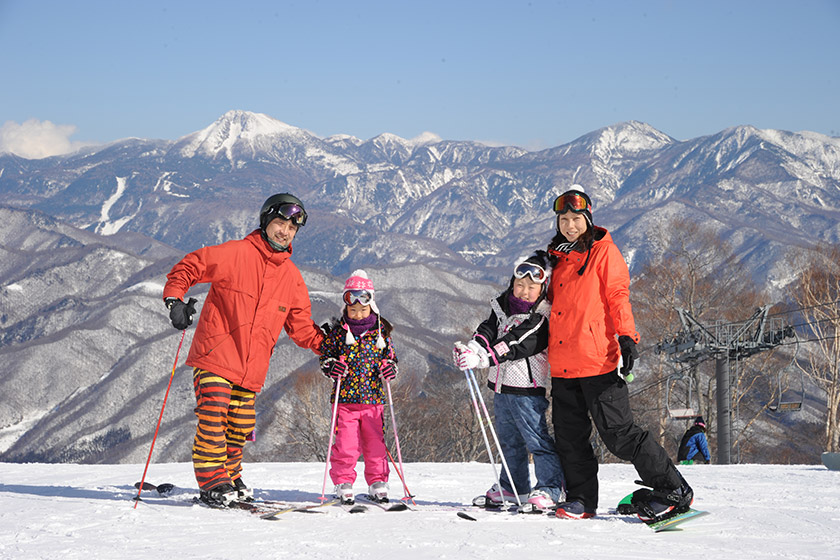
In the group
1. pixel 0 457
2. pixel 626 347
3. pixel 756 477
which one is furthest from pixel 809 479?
pixel 0 457

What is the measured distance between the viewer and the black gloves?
4.68 meters

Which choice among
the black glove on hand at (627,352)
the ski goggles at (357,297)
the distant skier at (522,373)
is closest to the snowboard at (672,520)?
the distant skier at (522,373)

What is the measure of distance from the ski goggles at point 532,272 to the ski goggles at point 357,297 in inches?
40.9

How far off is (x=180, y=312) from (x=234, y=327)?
0.47m

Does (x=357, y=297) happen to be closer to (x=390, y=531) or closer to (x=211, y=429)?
(x=211, y=429)

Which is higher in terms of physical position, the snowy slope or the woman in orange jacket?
the woman in orange jacket

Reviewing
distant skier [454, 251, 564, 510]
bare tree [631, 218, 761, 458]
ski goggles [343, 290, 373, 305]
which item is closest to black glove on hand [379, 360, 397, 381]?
ski goggles [343, 290, 373, 305]

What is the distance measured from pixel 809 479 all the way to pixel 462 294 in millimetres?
162600

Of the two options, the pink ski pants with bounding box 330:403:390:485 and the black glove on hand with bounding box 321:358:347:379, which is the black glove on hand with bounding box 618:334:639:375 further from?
the black glove on hand with bounding box 321:358:347:379

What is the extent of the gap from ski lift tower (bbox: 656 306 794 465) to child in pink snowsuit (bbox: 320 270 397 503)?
17.3m

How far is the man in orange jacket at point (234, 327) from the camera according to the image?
16.4 feet

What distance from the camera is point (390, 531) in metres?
4.23

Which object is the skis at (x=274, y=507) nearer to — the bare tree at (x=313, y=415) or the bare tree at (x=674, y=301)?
the bare tree at (x=313, y=415)

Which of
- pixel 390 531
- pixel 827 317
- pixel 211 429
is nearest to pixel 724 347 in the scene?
pixel 827 317
